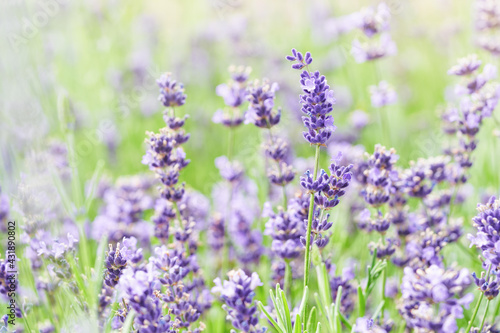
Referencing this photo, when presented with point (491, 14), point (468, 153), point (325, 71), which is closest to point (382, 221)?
point (468, 153)

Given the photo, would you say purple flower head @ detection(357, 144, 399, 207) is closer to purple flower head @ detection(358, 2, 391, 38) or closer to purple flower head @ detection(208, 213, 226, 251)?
purple flower head @ detection(208, 213, 226, 251)

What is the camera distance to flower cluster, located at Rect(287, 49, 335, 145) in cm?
144

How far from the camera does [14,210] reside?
1.96 m

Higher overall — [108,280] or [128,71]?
[128,71]

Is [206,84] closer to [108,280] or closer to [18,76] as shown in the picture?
[18,76]

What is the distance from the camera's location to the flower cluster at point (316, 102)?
144cm

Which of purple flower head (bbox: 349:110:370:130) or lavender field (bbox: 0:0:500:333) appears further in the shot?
purple flower head (bbox: 349:110:370:130)

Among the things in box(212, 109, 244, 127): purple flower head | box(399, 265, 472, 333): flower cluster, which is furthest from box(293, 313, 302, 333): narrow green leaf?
box(212, 109, 244, 127): purple flower head

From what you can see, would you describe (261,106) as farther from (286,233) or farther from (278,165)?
(286,233)

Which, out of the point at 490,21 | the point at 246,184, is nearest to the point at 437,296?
the point at 246,184

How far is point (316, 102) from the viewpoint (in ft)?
4.75

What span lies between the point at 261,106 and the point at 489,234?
0.82 metres

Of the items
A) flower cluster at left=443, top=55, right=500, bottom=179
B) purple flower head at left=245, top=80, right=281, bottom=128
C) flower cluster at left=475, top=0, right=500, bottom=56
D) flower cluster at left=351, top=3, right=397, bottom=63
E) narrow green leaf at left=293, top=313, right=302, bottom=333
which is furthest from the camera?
flower cluster at left=475, top=0, right=500, bottom=56

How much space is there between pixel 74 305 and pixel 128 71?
4.03 meters
